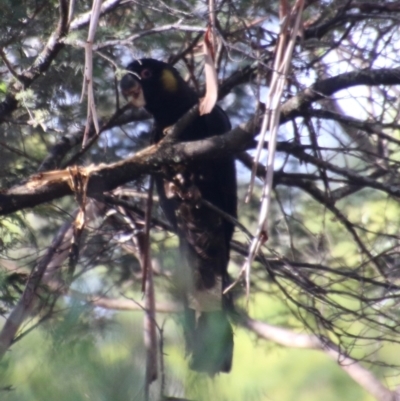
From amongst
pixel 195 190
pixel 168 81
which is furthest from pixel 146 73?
pixel 195 190

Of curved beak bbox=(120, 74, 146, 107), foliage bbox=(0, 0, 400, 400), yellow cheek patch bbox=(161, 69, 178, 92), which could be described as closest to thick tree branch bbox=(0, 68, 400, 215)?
foliage bbox=(0, 0, 400, 400)

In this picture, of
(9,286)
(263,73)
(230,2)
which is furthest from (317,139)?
(9,286)

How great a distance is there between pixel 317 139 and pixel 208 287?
0.79 meters

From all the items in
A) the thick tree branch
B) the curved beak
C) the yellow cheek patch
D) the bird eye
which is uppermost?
the bird eye

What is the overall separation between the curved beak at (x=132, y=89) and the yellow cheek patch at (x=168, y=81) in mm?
118

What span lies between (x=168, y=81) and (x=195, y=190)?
0.70 meters

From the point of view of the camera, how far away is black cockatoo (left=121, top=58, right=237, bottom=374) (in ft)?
9.92

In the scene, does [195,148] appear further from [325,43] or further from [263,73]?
[325,43]

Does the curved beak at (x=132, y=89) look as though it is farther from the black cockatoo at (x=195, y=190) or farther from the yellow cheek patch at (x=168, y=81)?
the yellow cheek patch at (x=168, y=81)

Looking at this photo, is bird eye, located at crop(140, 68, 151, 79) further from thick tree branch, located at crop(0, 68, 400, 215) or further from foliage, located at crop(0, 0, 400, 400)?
thick tree branch, located at crop(0, 68, 400, 215)

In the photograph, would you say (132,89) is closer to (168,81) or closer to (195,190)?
(168,81)

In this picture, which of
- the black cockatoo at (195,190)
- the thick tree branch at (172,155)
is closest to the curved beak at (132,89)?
the black cockatoo at (195,190)

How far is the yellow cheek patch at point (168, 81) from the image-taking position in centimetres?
345

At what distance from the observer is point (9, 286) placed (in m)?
2.86
